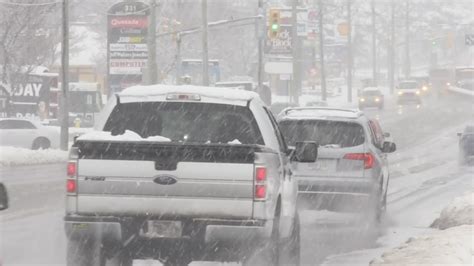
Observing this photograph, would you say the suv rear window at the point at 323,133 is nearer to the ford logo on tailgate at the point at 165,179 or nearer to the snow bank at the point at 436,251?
the snow bank at the point at 436,251

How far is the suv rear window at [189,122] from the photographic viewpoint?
8672mm

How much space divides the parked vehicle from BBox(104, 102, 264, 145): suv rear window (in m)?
4.94

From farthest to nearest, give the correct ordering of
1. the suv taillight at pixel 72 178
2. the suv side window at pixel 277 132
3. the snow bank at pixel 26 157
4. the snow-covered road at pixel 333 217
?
the snow bank at pixel 26 157 < the snow-covered road at pixel 333 217 < the suv side window at pixel 277 132 < the suv taillight at pixel 72 178

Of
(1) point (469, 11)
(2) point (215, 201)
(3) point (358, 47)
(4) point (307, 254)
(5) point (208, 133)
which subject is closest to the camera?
(2) point (215, 201)

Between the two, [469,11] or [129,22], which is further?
[469,11]

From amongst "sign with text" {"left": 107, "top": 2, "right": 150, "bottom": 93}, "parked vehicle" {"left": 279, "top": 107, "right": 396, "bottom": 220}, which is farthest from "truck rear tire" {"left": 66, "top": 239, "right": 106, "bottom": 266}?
"sign with text" {"left": 107, "top": 2, "right": 150, "bottom": 93}

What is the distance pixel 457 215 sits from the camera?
1428cm

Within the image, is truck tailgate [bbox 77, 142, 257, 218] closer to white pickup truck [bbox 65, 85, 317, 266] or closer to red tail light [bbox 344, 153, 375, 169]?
white pickup truck [bbox 65, 85, 317, 266]

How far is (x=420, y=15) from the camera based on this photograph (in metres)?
166

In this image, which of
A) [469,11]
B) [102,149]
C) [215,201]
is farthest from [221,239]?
[469,11]

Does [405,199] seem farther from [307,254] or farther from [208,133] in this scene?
[208,133]

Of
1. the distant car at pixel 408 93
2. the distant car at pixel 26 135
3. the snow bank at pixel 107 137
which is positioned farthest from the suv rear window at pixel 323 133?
the distant car at pixel 408 93

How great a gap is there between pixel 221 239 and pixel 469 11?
647 ft

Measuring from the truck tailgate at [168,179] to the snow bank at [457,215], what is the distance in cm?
692
